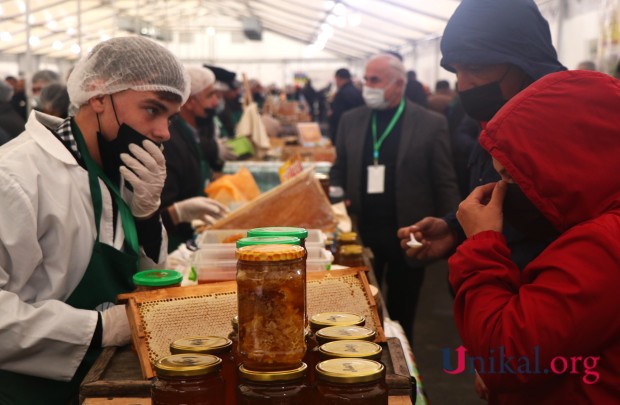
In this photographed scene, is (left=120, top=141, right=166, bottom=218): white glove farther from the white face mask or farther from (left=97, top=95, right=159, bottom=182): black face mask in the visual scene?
the white face mask

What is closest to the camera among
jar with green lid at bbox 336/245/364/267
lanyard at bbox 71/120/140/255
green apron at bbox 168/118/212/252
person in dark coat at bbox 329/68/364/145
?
lanyard at bbox 71/120/140/255

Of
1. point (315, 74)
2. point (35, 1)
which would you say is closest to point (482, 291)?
point (35, 1)

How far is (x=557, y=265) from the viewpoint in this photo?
1.52m

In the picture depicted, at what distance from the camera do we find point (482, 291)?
1653 mm

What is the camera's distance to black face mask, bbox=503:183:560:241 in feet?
5.88

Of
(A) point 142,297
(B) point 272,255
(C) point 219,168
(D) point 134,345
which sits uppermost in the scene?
(B) point 272,255

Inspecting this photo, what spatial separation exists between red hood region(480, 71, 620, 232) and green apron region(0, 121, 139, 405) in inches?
50.4

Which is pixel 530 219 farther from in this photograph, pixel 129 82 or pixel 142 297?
pixel 129 82

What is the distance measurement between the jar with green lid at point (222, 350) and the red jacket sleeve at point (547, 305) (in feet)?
1.88

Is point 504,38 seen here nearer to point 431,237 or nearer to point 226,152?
point 431,237

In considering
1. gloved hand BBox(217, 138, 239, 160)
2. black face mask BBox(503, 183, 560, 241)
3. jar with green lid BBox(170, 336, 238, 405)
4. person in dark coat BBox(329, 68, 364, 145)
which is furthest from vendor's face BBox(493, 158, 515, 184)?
person in dark coat BBox(329, 68, 364, 145)

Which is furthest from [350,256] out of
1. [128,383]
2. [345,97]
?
[345,97]

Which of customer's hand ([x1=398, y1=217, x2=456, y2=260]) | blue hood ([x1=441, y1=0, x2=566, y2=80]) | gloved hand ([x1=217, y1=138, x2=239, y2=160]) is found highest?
blue hood ([x1=441, y1=0, x2=566, y2=80])

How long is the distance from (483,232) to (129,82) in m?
1.30
